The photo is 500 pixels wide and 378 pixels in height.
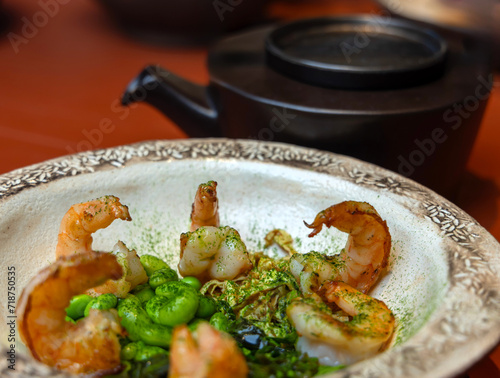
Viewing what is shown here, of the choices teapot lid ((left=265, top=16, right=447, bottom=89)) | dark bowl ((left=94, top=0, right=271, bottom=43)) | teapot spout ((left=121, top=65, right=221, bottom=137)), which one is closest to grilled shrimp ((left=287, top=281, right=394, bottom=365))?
teapot lid ((left=265, top=16, right=447, bottom=89))

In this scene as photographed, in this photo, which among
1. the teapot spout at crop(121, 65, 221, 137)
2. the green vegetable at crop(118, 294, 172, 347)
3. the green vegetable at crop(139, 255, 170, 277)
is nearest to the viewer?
the green vegetable at crop(118, 294, 172, 347)

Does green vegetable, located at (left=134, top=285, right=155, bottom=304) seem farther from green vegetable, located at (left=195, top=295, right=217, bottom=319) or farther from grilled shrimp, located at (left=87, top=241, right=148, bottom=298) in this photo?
green vegetable, located at (left=195, top=295, right=217, bottom=319)

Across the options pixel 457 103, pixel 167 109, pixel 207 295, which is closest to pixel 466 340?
pixel 207 295

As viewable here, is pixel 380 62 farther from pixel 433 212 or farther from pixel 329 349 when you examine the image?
pixel 329 349

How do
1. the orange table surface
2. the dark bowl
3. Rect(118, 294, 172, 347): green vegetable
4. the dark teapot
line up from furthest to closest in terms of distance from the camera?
1. the dark bowl
2. the orange table surface
3. the dark teapot
4. Rect(118, 294, 172, 347): green vegetable

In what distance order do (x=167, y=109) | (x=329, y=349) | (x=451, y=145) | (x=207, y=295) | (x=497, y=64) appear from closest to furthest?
1. (x=329, y=349)
2. (x=207, y=295)
3. (x=451, y=145)
4. (x=167, y=109)
5. (x=497, y=64)

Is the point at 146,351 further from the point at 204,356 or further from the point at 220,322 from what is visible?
the point at 204,356

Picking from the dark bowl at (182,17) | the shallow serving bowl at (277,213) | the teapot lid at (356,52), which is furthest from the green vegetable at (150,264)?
the dark bowl at (182,17)

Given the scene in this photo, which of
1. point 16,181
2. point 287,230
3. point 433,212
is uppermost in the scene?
point 16,181
